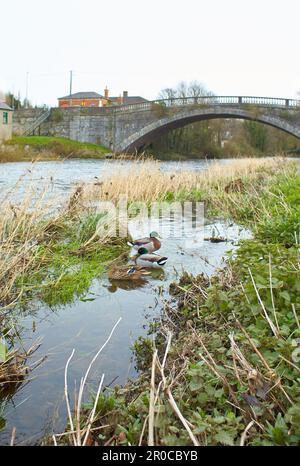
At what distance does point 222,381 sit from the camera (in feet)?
7.49

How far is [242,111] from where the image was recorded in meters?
36.0

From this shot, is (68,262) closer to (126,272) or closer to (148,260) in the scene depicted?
(126,272)

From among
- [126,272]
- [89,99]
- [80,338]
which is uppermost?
[89,99]

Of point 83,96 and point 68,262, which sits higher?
point 83,96

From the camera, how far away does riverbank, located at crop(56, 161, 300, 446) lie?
1954 mm

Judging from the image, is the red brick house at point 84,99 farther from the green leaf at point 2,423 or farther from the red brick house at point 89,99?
the green leaf at point 2,423

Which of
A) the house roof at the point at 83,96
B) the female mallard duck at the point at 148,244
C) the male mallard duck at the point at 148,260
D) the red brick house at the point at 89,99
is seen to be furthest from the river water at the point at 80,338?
the house roof at the point at 83,96

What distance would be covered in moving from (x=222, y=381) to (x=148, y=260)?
320 cm

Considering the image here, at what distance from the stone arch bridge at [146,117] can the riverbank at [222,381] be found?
33758 millimetres

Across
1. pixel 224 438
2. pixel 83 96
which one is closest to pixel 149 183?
pixel 224 438

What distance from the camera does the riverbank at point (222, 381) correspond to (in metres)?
1.95

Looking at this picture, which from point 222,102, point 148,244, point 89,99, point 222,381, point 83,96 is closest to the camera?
point 222,381

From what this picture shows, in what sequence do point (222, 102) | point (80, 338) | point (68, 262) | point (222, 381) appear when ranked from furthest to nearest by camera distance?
point (222, 102) < point (68, 262) < point (80, 338) < point (222, 381)
